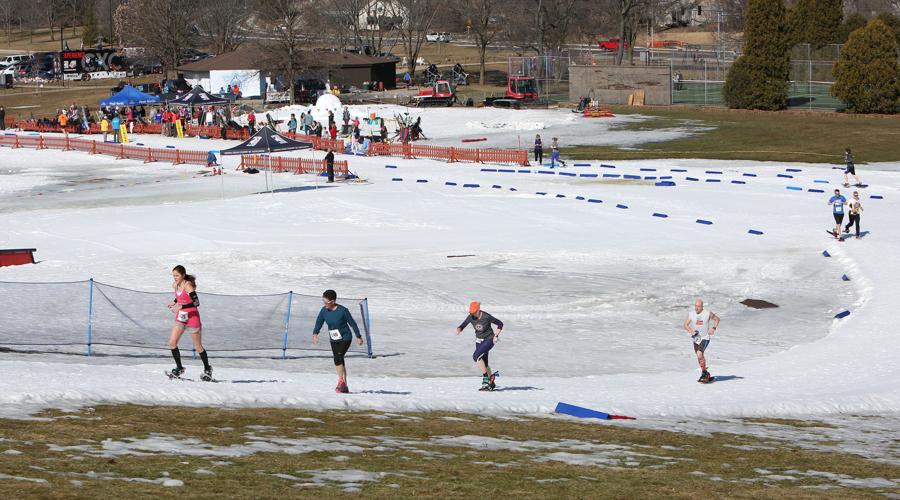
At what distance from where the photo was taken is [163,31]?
10950 centimetres

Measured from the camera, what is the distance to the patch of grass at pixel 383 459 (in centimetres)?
1264

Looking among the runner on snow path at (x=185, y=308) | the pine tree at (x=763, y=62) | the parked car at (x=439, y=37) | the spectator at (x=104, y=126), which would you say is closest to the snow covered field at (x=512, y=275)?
the runner on snow path at (x=185, y=308)

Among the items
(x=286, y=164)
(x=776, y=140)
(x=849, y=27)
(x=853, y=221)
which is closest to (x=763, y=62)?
(x=776, y=140)

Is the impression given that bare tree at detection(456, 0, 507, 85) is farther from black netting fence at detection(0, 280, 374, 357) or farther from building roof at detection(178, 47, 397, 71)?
black netting fence at detection(0, 280, 374, 357)

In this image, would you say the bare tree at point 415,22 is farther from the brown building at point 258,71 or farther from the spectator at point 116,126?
the spectator at point 116,126

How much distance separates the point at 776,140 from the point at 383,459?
51512mm

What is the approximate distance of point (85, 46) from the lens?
14075cm

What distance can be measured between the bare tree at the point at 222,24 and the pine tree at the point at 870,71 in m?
72.0

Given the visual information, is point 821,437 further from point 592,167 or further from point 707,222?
point 592,167

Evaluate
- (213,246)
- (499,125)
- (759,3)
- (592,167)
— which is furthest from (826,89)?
(213,246)

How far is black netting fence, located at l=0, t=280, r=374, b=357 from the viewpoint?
21969 mm

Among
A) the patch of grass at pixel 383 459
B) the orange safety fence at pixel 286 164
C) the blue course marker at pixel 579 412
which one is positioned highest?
the orange safety fence at pixel 286 164

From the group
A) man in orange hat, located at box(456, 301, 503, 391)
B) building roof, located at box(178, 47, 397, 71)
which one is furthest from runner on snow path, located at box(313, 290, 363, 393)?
building roof, located at box(178, 47, 397, 71)

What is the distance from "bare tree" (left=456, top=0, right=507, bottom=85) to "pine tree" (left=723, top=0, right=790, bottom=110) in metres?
35.6
